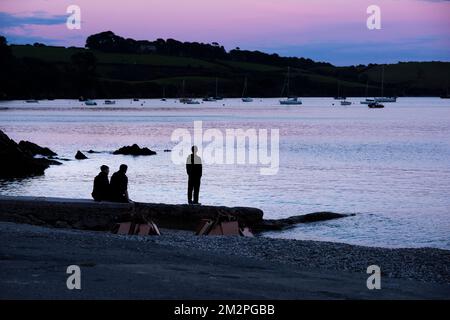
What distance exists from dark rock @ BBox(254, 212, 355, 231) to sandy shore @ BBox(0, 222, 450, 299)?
8.10m

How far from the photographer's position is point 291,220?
2870cm

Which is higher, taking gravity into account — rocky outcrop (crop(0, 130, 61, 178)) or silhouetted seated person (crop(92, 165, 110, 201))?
silhouetted seated person (crop(92, 165, 110, 201))

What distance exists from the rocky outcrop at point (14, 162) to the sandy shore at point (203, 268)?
28.6 metres

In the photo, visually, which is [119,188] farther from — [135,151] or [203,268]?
[135,151]

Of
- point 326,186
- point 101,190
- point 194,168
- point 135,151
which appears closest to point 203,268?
point 101,190

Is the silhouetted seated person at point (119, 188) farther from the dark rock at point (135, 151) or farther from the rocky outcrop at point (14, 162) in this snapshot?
the dark rock at point (135, 151)

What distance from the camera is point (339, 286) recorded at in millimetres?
12070

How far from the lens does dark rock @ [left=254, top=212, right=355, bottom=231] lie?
26297mm

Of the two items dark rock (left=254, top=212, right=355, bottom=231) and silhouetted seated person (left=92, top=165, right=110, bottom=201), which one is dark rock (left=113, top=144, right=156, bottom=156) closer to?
dark rock (left=254, top=212, right=355, bottom=231)

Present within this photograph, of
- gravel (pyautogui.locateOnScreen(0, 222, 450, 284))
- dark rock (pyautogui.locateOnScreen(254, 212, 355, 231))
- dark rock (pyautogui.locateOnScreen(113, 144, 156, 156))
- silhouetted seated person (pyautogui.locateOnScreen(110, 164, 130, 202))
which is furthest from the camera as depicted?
dark rock (pyautogui.locateOnScreen(113, 144, 156, 156))

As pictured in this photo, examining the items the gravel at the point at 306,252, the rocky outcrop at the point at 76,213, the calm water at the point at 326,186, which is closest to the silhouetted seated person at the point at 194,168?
the rocky outcrop at the point at 76,213

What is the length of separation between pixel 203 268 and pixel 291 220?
1579cm

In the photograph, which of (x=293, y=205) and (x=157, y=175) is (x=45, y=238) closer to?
(x=293, y=205)

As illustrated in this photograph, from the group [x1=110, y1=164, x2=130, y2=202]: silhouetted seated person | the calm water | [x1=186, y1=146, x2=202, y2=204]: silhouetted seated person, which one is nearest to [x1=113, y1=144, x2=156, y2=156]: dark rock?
the calm water
